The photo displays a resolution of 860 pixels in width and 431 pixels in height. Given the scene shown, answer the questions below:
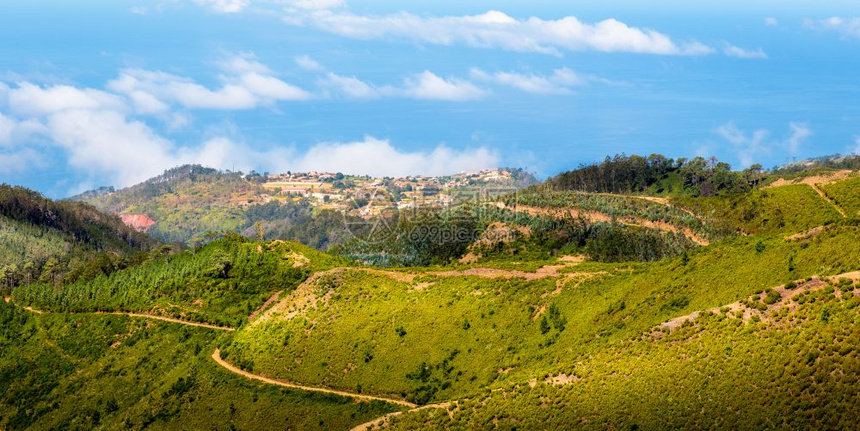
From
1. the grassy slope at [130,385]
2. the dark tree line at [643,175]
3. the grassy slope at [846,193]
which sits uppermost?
the dark tree line at [643,175]

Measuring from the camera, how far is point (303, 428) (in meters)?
42.4

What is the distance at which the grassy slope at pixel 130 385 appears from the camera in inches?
1762

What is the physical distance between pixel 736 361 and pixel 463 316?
20531mm

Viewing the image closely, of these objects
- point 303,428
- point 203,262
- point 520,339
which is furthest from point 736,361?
point 203,262

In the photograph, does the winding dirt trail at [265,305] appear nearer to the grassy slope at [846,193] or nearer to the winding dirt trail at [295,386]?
the winding dirt trail at [295,386]

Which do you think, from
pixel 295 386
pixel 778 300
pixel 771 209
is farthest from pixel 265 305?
pixel 771 209

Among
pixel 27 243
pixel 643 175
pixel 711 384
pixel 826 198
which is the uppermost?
pixel 643 175

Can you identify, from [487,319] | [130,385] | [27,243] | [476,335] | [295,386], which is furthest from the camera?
[27,243]

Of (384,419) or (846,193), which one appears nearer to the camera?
(384,419)

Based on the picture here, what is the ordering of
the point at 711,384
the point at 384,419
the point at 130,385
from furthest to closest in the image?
1. the point at 130,385
2. the point at 384,419
3. the point at 711,384

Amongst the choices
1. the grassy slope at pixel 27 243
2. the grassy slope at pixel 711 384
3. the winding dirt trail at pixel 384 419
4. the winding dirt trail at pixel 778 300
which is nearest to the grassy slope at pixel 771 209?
the winding dirt trail at pixel 778 300

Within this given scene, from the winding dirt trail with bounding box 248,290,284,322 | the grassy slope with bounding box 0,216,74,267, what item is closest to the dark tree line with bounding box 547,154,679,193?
the winding dirt trail with bounding box 248,290,284,322

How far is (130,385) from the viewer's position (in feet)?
177

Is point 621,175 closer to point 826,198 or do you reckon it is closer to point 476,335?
point 826,198
